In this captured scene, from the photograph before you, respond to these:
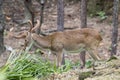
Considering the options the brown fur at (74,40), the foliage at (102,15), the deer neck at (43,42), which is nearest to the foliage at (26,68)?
the deer neck at (43,42)

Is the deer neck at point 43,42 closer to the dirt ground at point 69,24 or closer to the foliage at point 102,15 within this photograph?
the dirt ground at point 69,24

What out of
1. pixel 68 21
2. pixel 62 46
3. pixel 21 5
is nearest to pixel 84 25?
pixel 62 46

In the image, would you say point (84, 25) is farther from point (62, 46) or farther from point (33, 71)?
point (33, 71)

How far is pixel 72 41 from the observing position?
11922mm

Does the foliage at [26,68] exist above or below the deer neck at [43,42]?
above

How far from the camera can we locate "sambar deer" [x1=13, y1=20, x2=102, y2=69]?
11422 millimetres

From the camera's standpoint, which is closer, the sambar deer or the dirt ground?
the sambar deer

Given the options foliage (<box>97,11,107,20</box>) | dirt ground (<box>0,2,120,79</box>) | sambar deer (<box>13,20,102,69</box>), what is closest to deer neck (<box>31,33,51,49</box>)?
sambar deer (<box>13,20,102,69</box>)

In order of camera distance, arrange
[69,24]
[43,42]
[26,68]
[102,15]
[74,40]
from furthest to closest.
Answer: [102,15]
[69,24]
[74,40]
[43,42]
[26,68]

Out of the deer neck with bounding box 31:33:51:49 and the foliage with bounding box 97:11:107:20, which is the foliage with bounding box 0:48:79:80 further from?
the foliage with bounding box 97:11:107:20

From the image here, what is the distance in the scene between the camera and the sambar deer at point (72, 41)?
37.5 ft

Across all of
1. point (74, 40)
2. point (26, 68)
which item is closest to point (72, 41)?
point (74, 40)

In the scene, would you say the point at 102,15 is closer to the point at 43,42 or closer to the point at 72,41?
the point at 72,41

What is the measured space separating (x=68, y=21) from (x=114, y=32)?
291 inches
